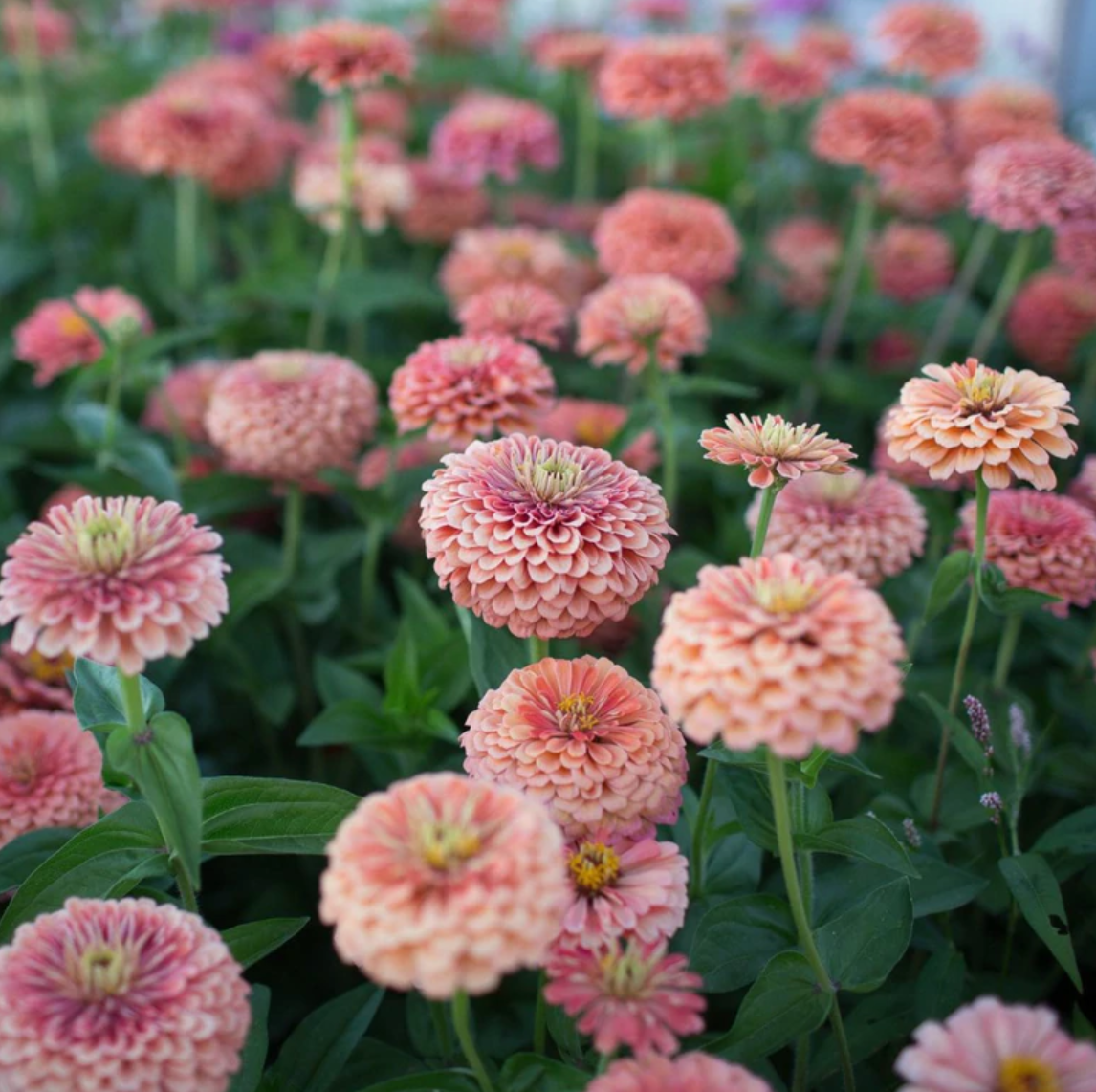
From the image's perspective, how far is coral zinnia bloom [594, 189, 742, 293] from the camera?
164cm

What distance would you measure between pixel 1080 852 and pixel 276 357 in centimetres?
103

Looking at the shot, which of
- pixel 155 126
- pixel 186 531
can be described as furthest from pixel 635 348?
pixel 155 126

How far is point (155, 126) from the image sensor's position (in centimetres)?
178

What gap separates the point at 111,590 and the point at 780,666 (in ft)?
1.36

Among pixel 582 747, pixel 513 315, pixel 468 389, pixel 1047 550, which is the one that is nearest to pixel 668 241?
pixel 513 315

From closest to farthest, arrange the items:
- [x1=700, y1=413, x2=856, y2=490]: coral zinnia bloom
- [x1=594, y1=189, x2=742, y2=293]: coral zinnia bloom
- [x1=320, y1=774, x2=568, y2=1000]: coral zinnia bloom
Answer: [x1=320, y1=774, x2=568, y2=1000]: coral zinnia bloom
[x1=700, y1=413, x2=856, y2=490]: coral zinnia bloom
[x1=594, y1=189, x2=742, y2=293]: coral zinnia bloom

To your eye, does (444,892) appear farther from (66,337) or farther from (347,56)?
(347,56)

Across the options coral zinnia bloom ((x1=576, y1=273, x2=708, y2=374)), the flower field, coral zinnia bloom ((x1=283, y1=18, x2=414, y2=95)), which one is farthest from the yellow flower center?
coral zinnia bloom ((x1=283, y1=18, x2=414, y2=95))

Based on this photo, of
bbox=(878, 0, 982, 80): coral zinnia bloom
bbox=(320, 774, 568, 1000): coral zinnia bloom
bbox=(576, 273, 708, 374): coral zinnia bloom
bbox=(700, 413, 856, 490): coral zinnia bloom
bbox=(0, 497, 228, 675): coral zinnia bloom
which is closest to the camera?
bbox=(320, 774, 568, 1000): coral zinnia bloom

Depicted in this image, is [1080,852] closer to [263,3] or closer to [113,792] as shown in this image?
[113,792]

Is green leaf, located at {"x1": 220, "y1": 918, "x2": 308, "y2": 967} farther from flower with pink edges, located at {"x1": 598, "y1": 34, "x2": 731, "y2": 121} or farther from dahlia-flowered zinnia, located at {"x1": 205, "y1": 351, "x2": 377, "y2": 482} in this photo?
flower with pink edges, located at {"x1": 598, "y1": 34, "x2": 731, "y2": 121}

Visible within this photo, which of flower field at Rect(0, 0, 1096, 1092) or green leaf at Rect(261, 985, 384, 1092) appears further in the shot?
green leaf at Rect(261, 985, 384, 1092)

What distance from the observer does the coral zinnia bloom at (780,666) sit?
2.02ft

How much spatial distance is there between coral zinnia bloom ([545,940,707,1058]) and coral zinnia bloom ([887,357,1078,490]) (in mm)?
422
